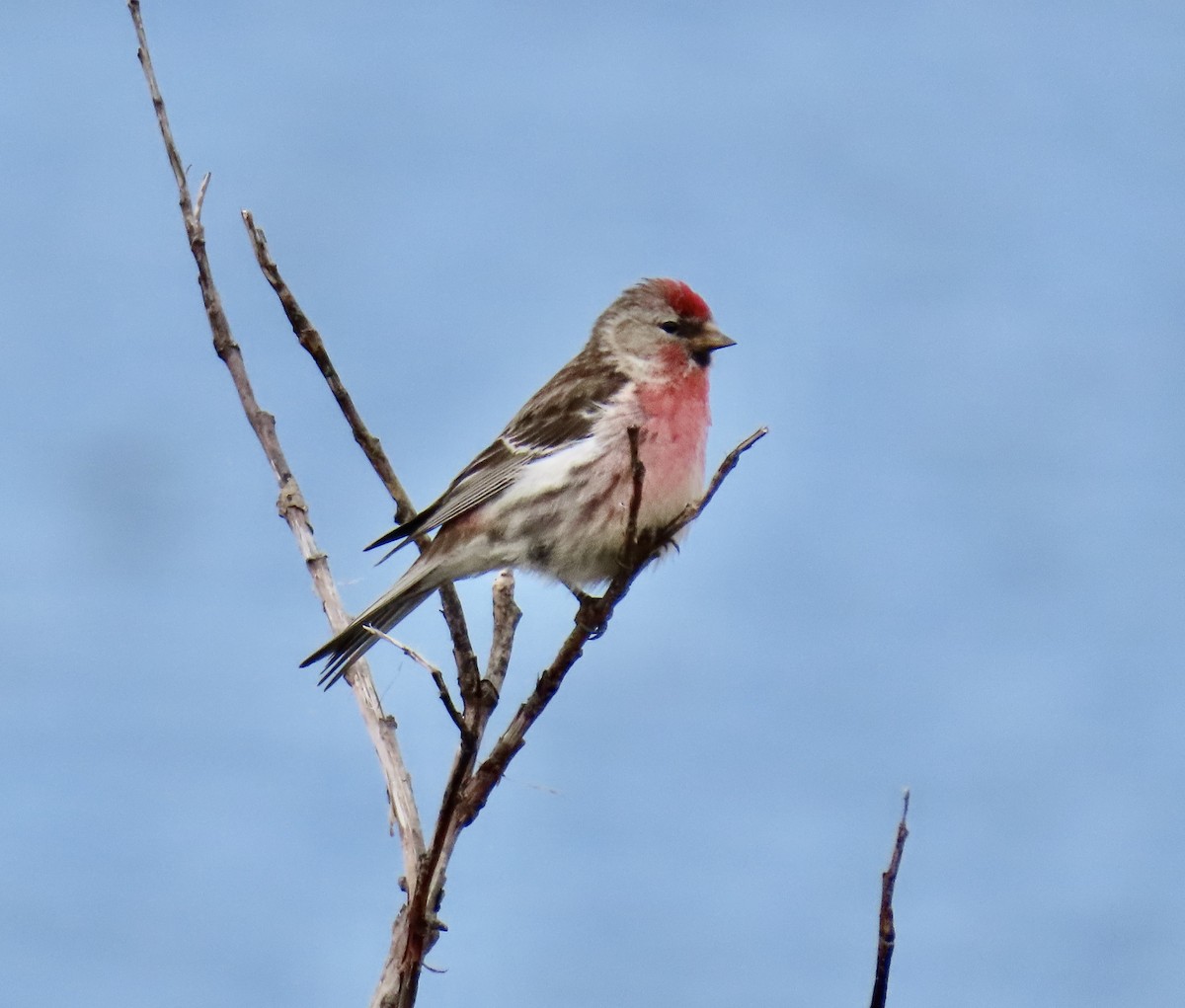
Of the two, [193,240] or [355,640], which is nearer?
[193,240]

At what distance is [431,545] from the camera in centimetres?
466

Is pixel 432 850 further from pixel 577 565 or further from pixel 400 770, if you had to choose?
pixel 577 565

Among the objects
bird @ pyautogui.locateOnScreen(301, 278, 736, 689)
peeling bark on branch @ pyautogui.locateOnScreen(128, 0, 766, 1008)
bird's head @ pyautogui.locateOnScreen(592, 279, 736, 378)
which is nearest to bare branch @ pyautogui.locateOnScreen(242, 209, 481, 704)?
peeling bark on branch @ pyautogui.locateOnScreen(128, 0, 766, 1008)

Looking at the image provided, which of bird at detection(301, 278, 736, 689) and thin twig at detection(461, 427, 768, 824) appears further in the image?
bird at detection(301, 278, 736, 689)

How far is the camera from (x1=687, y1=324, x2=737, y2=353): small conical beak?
5.50 metres

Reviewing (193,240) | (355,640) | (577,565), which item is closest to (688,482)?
(577,565)

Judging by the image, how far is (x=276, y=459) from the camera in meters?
3.40

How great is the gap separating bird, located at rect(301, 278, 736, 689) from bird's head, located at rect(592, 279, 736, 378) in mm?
11

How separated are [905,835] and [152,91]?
7.14 feet

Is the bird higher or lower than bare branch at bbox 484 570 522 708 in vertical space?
higher

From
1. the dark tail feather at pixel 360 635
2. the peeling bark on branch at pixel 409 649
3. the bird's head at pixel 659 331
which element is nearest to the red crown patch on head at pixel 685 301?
the bird's head at pixel 659 331

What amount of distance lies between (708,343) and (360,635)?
2.18 meters

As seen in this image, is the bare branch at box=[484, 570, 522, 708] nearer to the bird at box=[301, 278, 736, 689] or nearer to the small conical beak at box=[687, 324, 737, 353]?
the bird at box=[301, 278, 736, 689]

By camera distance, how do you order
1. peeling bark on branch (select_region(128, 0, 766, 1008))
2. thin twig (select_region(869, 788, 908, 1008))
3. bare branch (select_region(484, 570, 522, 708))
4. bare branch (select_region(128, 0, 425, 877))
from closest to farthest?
thin twig (select_region(869, 788, 908, 1008)), peeling bark on branch (select_region(128, 0, 766, 1008)), bare branch (select_region(484, 570, 522, 708)), bare branch (select_region(128, 0, 425, 877))
